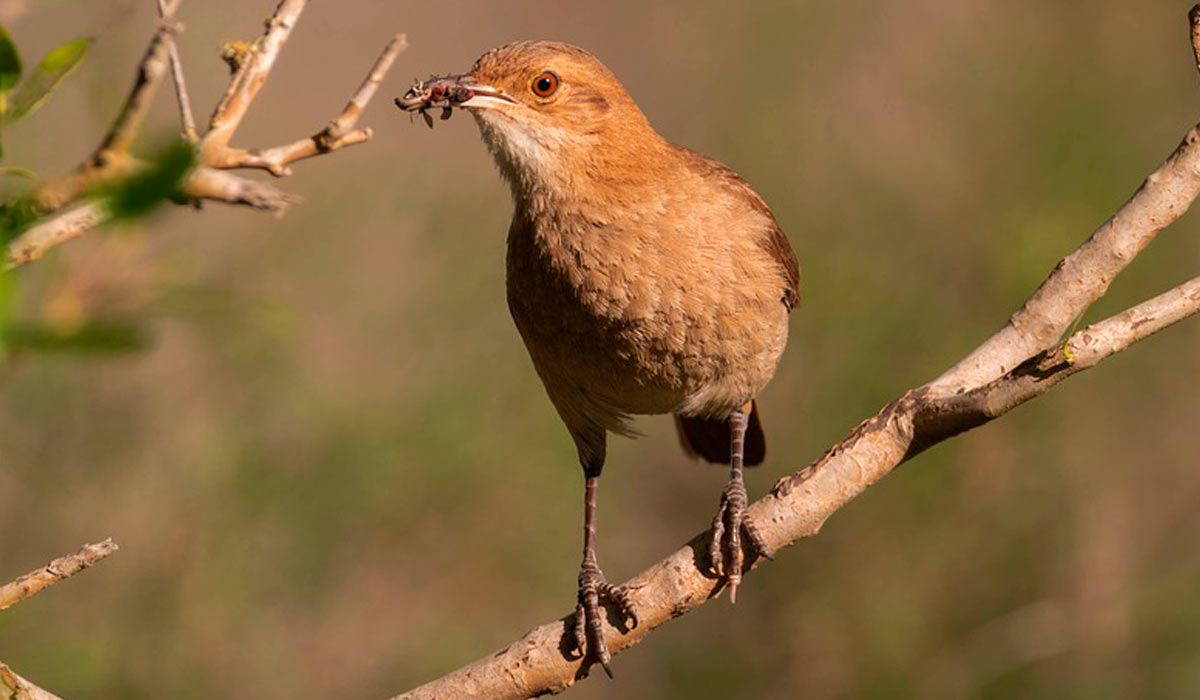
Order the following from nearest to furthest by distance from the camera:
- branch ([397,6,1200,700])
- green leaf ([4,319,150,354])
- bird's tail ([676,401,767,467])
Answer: green leaf ([4,319,150,354]) < branch ([397,6,1200,700]) < bird's tail ([676,401,767,467])

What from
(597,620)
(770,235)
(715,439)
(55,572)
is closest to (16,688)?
(55,572)

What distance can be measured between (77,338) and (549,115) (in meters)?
3.15

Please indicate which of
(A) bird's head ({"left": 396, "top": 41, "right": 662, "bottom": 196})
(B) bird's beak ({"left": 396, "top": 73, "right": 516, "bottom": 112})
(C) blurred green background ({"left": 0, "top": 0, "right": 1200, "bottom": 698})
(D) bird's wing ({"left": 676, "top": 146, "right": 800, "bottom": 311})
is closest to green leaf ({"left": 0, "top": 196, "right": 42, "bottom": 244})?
(B) bird's beak ({"left": 396, "top": 73, "right": 516, "bottom": 112})

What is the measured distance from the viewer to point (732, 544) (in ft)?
12.3

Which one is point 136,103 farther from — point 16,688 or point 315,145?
point 16,688

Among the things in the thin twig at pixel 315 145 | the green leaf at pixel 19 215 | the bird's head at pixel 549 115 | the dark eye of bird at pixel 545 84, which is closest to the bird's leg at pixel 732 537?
the bird's head at pixel 549 115

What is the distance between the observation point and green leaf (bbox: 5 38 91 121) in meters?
1.37

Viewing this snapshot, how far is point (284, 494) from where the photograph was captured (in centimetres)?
600

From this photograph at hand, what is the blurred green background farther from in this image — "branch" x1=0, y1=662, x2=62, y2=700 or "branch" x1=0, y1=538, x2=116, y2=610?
"branch" x1=0, y1=538, x2=116, y2=610

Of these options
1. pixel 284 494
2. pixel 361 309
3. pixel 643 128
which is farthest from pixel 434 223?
pixel 643 128

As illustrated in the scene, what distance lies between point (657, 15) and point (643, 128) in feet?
22.3

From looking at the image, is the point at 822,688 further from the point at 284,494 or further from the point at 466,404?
the point at 284,494

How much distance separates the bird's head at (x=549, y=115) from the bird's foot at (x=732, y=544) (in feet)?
3.47

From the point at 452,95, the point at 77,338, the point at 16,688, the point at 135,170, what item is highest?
the point at 452,95
